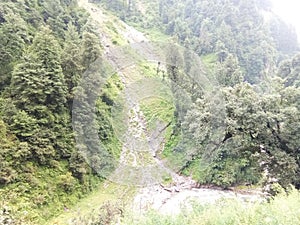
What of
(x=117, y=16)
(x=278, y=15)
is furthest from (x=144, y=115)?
(x=278, y=15)

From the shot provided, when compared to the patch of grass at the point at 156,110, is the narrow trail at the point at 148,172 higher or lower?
lower

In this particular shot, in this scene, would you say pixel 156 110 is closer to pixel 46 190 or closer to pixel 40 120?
pixel 40 120

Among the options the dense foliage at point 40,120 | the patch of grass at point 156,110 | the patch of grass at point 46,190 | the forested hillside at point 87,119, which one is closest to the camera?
the forested hillside at point 87,119

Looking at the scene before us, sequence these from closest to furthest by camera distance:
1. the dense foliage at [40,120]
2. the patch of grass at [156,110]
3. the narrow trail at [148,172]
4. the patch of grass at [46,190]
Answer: the patch of grass at [46,190] < the dense foliage at [40,120] < the narrow trail at [148,172] < the patch of grass at [156,110]

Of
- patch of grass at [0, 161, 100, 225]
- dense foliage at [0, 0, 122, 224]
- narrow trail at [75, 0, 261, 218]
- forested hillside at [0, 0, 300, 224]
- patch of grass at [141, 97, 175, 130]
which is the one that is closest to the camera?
forested hillside at [0, 0, 300, 224]

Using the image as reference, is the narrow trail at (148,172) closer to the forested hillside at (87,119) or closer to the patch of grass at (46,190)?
the forested hillside at (87,119)

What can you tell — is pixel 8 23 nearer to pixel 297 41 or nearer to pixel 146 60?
pixel 146 60

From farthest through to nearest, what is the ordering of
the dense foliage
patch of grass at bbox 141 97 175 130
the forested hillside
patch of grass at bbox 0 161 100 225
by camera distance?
patch of grass at bbox 141 97 175 130
the dense foliage
patch of grass at bbox 0 161 100 225
the forested hillside

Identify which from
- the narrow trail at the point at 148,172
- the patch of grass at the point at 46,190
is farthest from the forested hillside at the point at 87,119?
the narrow trail at the point at 148,172

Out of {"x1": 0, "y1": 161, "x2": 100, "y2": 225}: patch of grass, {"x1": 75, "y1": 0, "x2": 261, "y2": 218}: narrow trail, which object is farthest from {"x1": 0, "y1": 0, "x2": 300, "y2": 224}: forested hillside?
{"x1": 75, "y1": 0, "x2": 261, "y2": 218}: narrow trail

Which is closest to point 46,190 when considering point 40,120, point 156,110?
point 40,120

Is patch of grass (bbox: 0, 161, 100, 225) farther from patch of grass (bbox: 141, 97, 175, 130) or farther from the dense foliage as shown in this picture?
patch of grass (bbox: 141, 97, 175, 130)

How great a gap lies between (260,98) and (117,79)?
43.8 feet

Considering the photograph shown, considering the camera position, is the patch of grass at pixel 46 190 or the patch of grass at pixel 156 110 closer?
the patch of grass at pixel 46 190
